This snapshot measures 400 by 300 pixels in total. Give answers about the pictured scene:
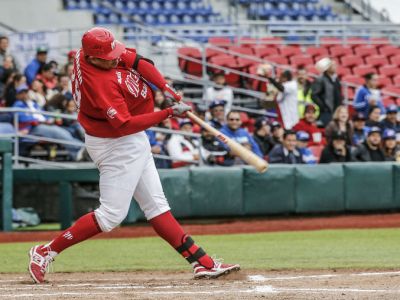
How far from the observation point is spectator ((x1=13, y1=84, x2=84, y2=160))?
13820mm

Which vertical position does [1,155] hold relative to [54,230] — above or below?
above

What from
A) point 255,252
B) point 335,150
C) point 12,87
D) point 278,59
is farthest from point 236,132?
point 278,59

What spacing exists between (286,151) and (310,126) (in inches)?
66.7

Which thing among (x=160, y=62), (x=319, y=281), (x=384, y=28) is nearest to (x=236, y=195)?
(x=319, y=281)

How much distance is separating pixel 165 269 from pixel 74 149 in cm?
609

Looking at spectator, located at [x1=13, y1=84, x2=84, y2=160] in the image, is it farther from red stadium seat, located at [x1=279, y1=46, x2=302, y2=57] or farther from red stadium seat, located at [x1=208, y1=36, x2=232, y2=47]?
red stadium seat, located at [x1=279, y1=46, x2=302, y2=57]

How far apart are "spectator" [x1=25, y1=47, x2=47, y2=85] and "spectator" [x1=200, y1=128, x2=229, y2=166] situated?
3138 millimetres

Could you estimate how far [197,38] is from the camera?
2350 centimetres

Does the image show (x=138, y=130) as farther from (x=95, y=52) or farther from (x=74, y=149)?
(x=74, y=149)

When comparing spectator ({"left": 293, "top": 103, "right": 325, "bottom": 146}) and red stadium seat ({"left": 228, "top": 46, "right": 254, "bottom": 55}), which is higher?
red stadium seat ({"left": 228, "top": 46, "right": 254, "bottom": 55})

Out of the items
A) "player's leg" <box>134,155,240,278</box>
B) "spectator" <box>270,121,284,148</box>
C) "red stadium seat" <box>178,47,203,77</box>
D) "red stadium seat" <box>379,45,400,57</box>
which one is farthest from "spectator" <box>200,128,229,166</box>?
"red stadium seat" <box>379,45,400,57</box>

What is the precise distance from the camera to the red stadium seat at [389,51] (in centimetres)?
2366

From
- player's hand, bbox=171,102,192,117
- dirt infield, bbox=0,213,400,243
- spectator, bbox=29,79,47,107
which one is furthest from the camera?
spectator, bbox=29,79,47,107

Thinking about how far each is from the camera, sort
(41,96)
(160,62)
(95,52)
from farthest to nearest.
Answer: (160,62), (41,96), (95,52)
